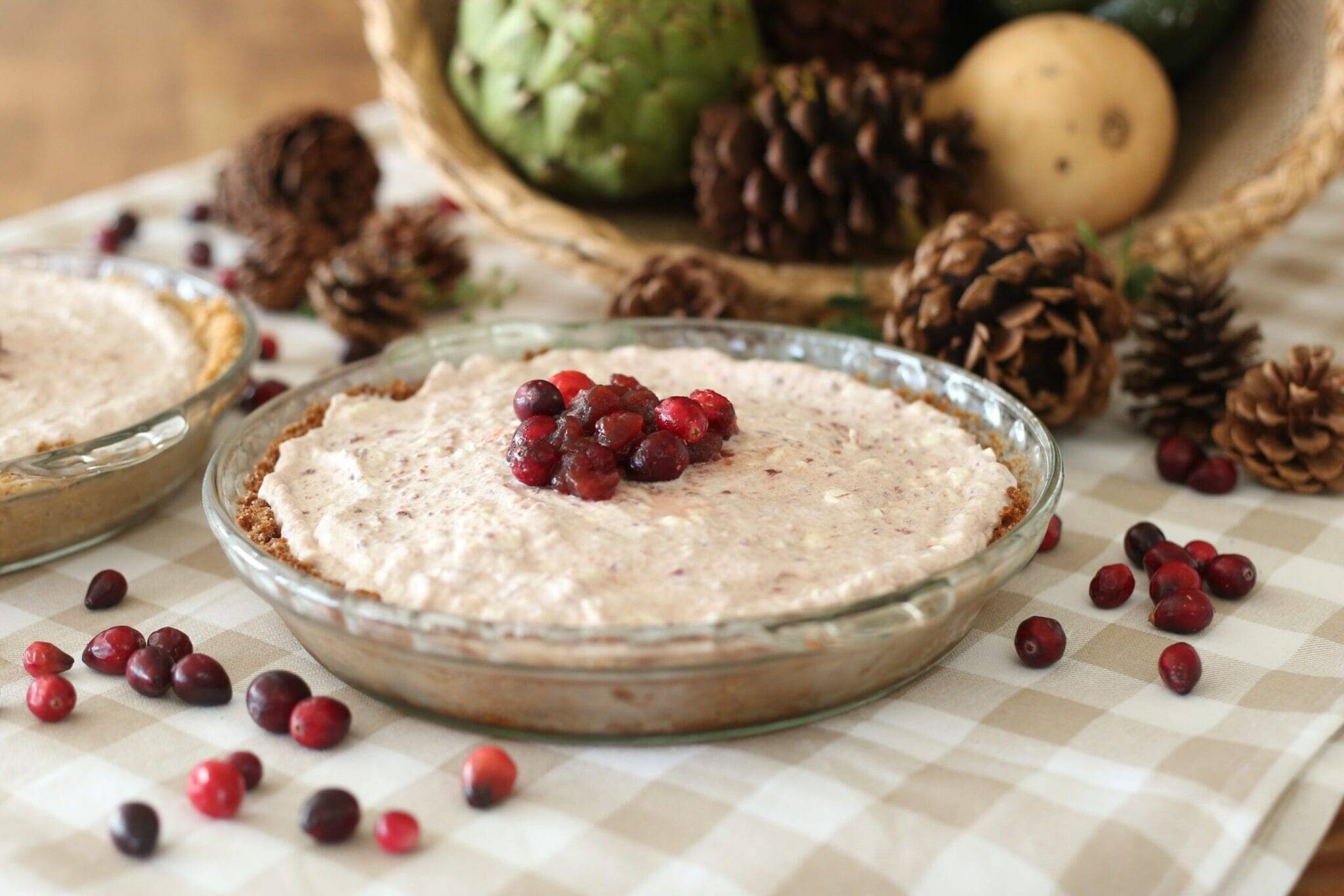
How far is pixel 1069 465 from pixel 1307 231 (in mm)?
1372

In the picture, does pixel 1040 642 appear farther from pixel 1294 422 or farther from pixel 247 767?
pixel 247 767

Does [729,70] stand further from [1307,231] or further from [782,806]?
[782,806]

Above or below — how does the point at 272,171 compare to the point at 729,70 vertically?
below

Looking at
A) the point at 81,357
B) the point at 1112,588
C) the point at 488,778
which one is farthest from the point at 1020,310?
the point at 81,357

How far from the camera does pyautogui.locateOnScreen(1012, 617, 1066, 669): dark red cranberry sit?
1.67 meters

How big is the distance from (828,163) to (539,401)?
3.16ft

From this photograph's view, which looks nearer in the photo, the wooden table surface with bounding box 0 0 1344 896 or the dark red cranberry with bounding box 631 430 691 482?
the dark red cranberry with bounding box 631 430 691 482

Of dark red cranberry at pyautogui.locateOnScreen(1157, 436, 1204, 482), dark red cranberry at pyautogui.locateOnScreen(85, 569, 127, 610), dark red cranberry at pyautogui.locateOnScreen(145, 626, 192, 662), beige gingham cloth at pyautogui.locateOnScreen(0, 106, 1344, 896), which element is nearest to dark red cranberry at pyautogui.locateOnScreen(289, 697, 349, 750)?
beige gingham cloth at pyautogui.locateOnScreen(0, 106, 1344, 896)

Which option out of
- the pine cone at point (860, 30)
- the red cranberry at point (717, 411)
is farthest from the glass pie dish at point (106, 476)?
the pine cone at point (860, 30)

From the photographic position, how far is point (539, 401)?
5.89 ft

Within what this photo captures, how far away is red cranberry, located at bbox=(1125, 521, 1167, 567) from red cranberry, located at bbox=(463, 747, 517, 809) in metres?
0.98

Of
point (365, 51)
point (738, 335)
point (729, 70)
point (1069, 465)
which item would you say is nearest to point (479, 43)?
point (729, 70)

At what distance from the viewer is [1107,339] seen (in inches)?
88.1

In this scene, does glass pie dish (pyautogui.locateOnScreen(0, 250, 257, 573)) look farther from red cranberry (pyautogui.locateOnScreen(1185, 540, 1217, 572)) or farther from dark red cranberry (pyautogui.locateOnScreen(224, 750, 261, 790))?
red cranberry (pyautogui.locateOnScreen(1185, 540, 1217, 572))
